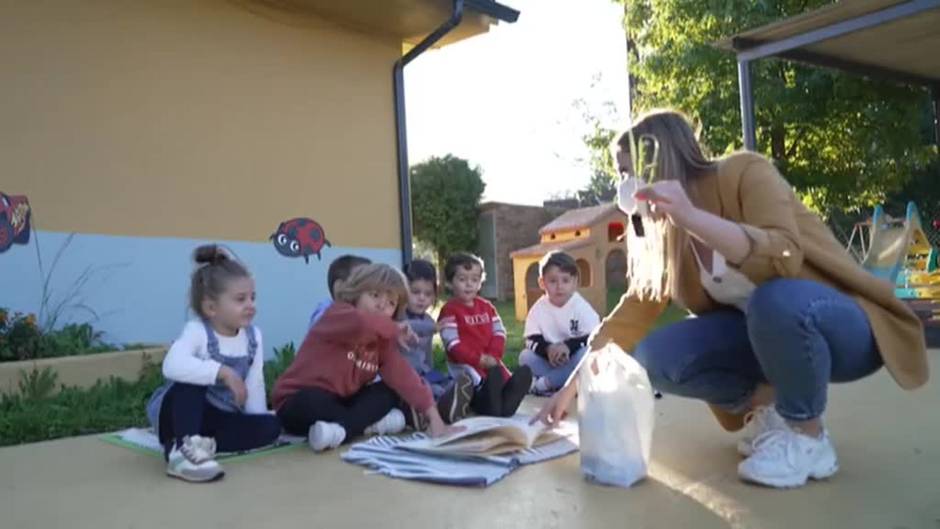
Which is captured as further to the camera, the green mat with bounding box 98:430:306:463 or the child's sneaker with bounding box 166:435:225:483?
the green mat with bounding box 98:430:306:463

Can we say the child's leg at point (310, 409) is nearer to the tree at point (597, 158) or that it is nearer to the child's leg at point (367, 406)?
the child's leg at point (367, 406)

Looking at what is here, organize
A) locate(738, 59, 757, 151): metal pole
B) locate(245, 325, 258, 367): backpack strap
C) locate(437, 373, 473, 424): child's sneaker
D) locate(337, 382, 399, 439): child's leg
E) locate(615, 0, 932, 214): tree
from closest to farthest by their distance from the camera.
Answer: locate(245, 325, 258, 367): backpack strap < locate(337, 382, 399, 439): child's leg < locate(437, 373, 473, 424): child's sneaker < locate(738, 59, 757, 151): metal pole < locate(615, 0, 932, 214): tree

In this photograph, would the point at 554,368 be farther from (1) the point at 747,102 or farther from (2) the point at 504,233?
(2) the point at 504,233

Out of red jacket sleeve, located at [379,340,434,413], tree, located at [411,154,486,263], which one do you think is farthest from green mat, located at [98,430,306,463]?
tree, located at [411,154,486,263]

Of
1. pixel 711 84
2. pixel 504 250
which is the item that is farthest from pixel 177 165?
pixel 504 250

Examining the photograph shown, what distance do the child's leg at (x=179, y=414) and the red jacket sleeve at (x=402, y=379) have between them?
71cm

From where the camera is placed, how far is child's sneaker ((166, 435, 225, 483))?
2.45m

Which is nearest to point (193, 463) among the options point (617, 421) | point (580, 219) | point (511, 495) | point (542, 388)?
point (511, 495)

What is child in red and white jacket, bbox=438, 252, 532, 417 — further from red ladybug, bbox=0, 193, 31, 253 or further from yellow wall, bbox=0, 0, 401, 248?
red ladybug, bbox=0, 193, 31, 253

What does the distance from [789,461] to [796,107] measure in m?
7.67

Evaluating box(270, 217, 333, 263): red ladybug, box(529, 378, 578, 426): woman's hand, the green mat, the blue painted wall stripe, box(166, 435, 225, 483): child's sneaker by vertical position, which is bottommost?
the green mat

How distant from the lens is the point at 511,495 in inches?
84.1

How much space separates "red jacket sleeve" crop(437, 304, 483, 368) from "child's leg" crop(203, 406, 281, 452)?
1.38 meters

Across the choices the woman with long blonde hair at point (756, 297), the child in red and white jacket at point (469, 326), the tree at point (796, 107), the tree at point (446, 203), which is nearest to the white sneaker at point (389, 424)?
the child in red and white jacket at point (469, 326)
